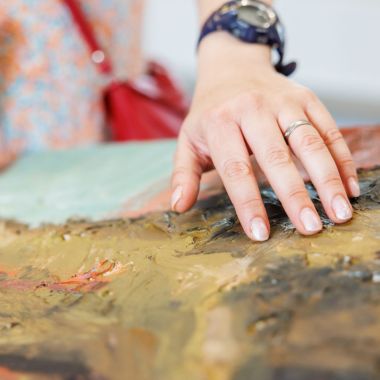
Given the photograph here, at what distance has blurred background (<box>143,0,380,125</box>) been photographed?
7.98 feet

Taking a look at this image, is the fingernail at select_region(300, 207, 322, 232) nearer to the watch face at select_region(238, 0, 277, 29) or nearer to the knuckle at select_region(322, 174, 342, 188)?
the knuckle at select_region(322, 174, 342, 188)

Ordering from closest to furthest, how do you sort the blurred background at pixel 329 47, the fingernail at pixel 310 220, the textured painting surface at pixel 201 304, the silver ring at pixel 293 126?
1. the textured painting surface at pixel 201 304
2. the fingernail at pixel 310 220
3. the silver ring at pixel 293 126
4. the blurred background at pixel 329 47

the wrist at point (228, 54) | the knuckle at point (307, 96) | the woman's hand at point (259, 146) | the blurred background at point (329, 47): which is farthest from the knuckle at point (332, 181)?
the blurred background at point (329, 47)

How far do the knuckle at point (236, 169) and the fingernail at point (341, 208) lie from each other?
99 mm

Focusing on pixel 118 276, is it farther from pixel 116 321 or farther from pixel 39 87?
pixel 39 87

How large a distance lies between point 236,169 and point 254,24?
0.96ft

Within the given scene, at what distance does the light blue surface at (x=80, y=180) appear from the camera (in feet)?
2.76

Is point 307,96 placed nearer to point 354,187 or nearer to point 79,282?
point 354,187

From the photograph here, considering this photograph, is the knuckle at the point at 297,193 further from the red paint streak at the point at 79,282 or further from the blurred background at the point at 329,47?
the blurred background at the point at 329,47

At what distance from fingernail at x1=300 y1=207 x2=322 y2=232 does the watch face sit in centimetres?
37

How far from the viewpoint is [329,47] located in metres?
2.49

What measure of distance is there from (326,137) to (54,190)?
0.44m

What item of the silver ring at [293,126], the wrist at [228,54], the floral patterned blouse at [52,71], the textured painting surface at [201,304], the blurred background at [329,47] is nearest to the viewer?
the textured painting surface at [201,304]

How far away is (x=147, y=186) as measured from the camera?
2.88 ft
